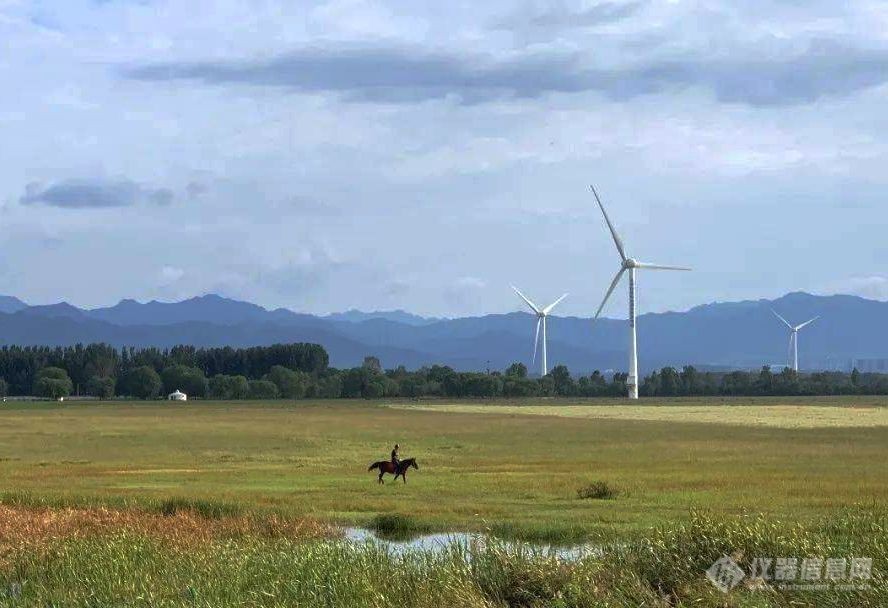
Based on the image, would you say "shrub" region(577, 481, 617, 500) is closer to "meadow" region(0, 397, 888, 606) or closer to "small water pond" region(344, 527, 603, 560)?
"meadow" region(0, 397, 888, 606)

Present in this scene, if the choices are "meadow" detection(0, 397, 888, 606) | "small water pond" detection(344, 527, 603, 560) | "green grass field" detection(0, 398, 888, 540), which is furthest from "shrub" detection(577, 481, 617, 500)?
"small water pond" detection(344, 527, 603, 560)

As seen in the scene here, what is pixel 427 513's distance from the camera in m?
37.3

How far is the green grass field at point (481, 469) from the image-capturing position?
37.7m

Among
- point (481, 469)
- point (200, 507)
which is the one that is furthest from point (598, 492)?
point (481, 469)

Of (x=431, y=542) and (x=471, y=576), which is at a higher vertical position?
(x=471, y=576)

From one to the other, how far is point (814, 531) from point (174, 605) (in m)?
13.1

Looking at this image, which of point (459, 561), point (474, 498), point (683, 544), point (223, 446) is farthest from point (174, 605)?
point (223, 446)

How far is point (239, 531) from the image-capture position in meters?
32.7

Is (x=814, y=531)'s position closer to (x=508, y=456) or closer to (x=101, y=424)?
(x=508, y=456)

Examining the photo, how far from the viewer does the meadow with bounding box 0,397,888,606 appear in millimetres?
23531

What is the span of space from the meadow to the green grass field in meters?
0.14

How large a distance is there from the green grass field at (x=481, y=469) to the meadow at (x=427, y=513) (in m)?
0.14

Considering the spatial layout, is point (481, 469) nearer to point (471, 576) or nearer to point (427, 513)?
point (427, 513)

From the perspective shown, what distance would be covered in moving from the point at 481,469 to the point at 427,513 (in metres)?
16.5
